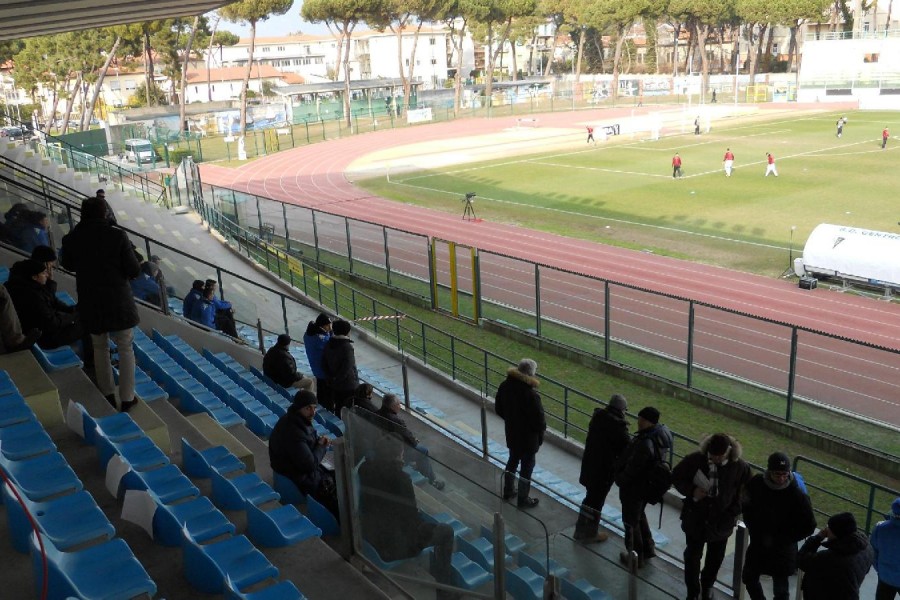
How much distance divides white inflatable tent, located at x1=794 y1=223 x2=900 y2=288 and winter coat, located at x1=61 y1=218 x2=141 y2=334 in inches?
679

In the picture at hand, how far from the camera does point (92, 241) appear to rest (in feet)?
20.3

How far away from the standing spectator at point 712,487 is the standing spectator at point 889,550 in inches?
42.9

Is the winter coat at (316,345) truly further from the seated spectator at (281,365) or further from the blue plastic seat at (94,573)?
the blue plastic seat at (94,573)

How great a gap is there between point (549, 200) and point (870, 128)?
3009 centimetres

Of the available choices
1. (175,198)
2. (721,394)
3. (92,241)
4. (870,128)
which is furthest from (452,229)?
(870,128)

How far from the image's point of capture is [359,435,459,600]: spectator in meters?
4.49

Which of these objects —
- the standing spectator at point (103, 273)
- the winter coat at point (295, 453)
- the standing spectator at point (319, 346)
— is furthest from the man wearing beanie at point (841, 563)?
the standing spectator at point (103, 273)

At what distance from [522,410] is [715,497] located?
2081mm

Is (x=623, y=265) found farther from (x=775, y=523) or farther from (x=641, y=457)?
(x=775, y=523)

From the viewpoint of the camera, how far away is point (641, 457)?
5871 mm

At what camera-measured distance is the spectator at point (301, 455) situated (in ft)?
18.5

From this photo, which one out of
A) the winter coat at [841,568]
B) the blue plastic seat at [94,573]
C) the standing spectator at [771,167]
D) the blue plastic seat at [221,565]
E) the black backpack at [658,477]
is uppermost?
the blue plastic seat at [94,573]

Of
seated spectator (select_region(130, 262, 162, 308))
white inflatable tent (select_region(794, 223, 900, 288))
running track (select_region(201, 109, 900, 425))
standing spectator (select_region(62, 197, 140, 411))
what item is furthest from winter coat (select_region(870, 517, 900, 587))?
white inflatable tent (select_region(794, 223, 900, 288))

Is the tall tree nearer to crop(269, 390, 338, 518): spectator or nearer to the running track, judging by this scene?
the running track
